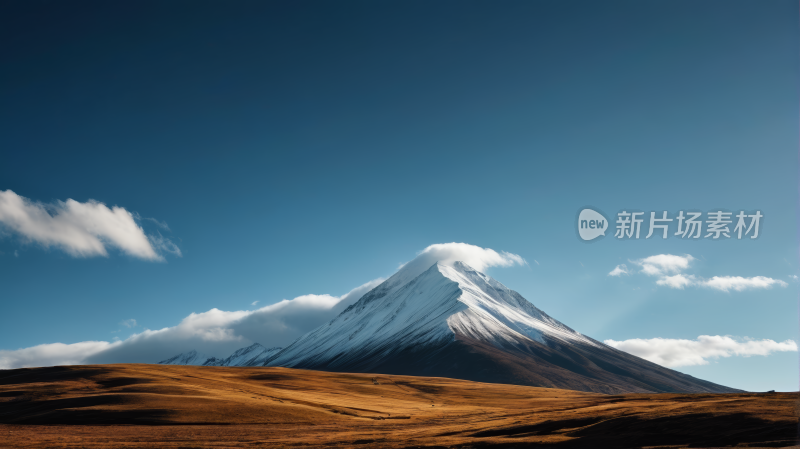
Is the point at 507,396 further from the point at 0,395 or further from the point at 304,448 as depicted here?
the point at 0,395

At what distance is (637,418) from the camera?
174 feet

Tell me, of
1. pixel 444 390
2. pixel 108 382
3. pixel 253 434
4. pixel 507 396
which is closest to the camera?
pixel 253 434

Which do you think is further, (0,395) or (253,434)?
(0,395)

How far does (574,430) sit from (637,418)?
7.17 m

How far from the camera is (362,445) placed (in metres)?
49.7

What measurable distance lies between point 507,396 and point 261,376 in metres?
87.8

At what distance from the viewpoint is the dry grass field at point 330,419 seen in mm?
46500

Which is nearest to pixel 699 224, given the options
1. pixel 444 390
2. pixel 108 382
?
pixel 444 390

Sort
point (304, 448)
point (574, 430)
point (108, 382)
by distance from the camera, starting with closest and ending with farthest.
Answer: point (304, 448) → point (574, 430) → point (108, 382)

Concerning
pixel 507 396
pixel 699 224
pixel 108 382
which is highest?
pixel 699 224

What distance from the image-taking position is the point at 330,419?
84.4 m

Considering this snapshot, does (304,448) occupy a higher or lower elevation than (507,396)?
higher

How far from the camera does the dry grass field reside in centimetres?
4650

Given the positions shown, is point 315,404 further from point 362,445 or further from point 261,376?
point 261,376
